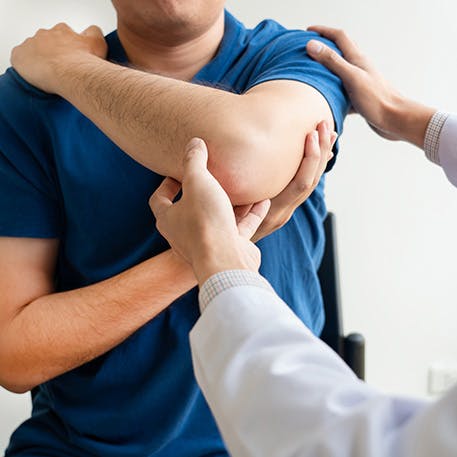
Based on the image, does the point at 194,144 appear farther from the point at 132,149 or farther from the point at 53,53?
the point at 53,53

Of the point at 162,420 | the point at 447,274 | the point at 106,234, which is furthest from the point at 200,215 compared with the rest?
the point at 447,274

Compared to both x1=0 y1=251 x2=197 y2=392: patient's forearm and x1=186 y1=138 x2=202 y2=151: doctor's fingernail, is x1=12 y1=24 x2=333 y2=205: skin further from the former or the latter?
x1=0 y1=251 x2=197 y2=392: patient's forearm

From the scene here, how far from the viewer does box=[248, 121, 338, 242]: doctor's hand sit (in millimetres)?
973

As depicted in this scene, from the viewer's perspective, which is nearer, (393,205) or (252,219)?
(252,219)

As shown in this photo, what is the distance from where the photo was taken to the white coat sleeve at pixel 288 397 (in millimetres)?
533

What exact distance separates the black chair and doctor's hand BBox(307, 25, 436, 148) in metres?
0.40

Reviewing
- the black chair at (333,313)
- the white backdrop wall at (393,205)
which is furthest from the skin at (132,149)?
the white backdrop wall at (393,205)

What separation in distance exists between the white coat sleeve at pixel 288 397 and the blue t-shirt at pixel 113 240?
1.63 ft

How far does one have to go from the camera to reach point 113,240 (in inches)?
46.6

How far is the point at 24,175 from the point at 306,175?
0.48 metres

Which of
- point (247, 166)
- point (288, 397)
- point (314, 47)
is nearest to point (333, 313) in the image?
point (314, 47)

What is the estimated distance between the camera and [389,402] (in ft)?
1.88

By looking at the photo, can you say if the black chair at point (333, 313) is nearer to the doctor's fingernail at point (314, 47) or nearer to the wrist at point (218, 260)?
the doctor's fingernail at point (314, 47)

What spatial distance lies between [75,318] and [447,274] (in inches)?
59.2
